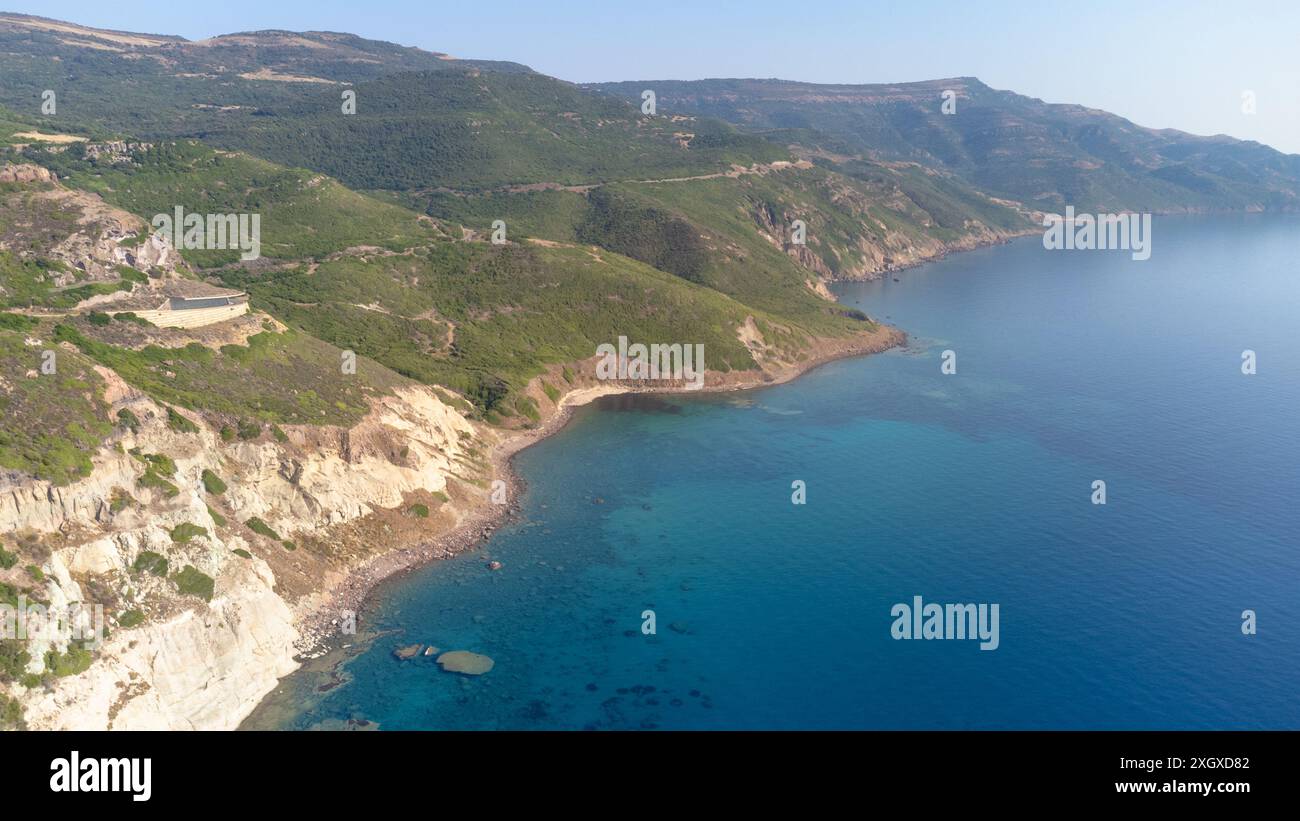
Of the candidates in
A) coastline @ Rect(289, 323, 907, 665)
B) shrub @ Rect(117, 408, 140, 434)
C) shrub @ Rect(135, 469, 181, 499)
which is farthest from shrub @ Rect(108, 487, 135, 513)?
A: coastline @ Rect(289, 323, 907, 665)

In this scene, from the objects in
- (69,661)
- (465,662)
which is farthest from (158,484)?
(465,662)

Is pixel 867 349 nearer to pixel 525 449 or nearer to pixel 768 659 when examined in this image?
pixel 525 449

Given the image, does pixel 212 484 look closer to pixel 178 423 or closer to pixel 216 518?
pixel 216 518

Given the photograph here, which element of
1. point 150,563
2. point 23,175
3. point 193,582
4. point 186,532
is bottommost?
point 193,582

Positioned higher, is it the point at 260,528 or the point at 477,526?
the point at 260,528

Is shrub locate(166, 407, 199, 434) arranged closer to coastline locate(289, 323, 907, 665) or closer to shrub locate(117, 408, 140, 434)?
shrub locate(117, 408, 140, 434)

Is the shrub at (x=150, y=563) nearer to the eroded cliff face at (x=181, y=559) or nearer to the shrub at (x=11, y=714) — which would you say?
the eroded cliff face at (x=181, y=559)
